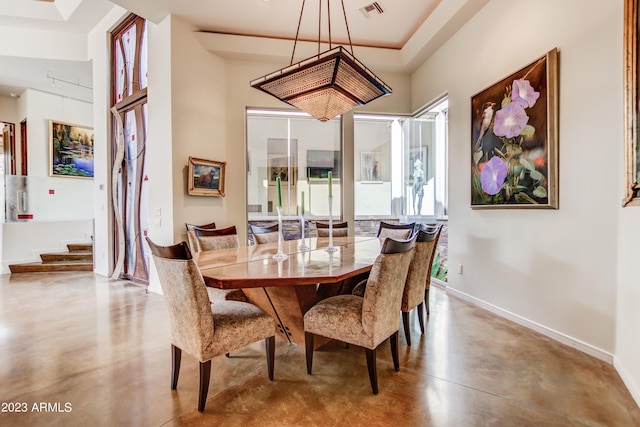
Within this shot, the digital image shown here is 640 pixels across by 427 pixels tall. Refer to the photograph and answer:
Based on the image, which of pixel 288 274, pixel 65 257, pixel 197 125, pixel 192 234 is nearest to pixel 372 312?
pixel 288 274

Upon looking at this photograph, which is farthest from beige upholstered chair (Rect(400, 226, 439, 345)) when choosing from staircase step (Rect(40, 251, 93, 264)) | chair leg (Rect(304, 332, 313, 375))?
staircase step (Rect(40, 251, 93, 264))

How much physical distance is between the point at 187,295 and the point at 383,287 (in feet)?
3.56

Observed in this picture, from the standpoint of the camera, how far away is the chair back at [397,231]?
11.2 feet

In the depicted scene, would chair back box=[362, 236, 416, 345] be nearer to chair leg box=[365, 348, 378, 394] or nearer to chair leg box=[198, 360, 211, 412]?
chair leg box=[365, 348, 378, 394]

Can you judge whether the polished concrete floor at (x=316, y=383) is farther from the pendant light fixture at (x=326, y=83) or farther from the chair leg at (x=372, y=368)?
the pendant light fixture at (x=326, y=83)

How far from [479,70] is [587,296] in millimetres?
2503

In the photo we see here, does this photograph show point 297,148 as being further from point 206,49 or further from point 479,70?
point 479,70

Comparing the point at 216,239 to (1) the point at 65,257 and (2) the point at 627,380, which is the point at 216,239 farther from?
(1) the point at 65,257

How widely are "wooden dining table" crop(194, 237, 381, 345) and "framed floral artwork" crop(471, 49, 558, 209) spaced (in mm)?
1458

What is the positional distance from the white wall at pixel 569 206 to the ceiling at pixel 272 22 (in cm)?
70

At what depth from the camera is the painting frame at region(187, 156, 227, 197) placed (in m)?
3.90

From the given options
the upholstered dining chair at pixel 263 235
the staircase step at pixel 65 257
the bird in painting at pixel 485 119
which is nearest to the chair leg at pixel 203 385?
the upholstered dining chair at pixel 263 235

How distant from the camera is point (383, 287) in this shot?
175cm

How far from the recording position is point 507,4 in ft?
9.67
